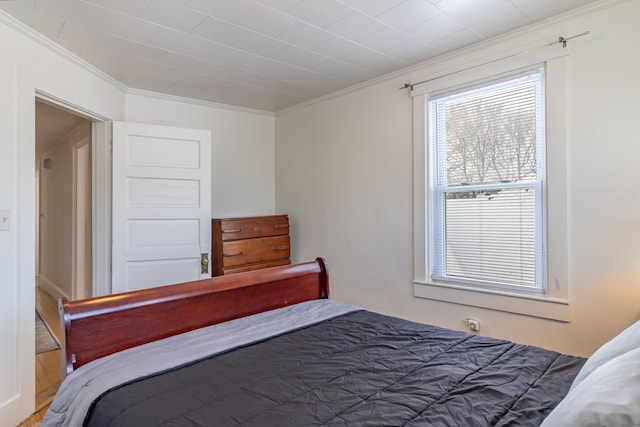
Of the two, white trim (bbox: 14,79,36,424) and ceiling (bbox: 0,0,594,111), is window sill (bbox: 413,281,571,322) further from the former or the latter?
white trim (bbox: 14,79,36,424)

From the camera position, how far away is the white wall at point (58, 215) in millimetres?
4812

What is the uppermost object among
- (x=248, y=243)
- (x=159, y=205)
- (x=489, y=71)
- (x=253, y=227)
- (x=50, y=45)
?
(x=50, y=45)

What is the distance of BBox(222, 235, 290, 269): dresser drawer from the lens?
3688mm

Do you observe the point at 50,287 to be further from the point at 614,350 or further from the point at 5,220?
the point at 614,350

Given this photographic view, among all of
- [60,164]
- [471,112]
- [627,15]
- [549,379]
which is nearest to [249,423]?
[549,379]

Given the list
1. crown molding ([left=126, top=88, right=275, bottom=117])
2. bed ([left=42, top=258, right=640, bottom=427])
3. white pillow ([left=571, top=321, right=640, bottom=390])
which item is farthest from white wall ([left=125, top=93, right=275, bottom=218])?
white pillow ([left=571, top=321, right=640, bottom=390])

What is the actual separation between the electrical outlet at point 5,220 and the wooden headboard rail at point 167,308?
41.4 inches

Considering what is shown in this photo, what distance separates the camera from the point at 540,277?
101 inches

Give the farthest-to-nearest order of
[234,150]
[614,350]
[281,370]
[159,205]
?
[234,150] < [159,205] < [281,370] < [614,350]

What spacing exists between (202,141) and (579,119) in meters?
3.07

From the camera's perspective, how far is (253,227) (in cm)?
387

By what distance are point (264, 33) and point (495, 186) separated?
77.7 inches

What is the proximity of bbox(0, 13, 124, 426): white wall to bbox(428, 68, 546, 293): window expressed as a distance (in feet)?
9.42

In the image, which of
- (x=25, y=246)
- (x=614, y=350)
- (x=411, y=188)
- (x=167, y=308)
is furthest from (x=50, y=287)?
(x=614, y=350)
